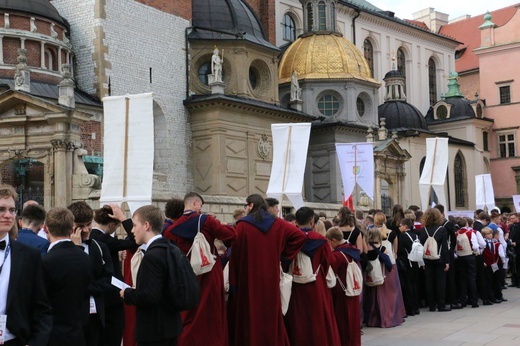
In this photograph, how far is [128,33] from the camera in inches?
1137

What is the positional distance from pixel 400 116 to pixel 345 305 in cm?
3763

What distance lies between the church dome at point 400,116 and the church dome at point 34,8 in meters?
24.8

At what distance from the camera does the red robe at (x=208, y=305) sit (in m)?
8.19

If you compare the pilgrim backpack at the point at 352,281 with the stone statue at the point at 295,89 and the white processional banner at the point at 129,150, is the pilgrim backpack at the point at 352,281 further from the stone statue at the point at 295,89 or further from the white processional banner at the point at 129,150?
the stone statue at the point at 295,89

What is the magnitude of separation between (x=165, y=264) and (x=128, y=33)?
23915 millimetres

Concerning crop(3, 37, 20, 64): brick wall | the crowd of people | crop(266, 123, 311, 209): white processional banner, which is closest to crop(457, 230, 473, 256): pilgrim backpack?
the crowd of people

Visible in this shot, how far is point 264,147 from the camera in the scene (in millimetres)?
32781

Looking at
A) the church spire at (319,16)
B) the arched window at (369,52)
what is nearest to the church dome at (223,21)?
the church spire at (319,16)

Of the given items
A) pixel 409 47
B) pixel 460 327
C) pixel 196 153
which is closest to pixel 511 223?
pixel 460 327

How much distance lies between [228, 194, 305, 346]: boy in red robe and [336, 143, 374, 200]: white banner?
962 cm

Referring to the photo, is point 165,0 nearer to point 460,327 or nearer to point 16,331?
point 460,327

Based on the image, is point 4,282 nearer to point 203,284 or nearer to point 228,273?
point 203,284

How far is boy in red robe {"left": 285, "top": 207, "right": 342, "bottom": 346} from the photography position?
9.34 meters

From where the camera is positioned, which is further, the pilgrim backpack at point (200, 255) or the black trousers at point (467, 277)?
the black trousers at point (467, 277)
